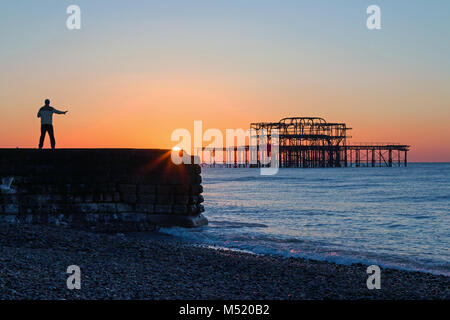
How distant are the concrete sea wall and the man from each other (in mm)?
707

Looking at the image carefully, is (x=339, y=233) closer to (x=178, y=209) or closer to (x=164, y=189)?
(x=178, y=209)

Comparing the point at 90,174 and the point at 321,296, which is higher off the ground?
the point at 90,174

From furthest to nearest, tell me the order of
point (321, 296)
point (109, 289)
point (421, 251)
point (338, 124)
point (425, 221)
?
point (338, 124) < point (425, 221) < point (421, 251) < point (321, 296) < point (109, 289)

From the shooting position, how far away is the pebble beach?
18.1 feet

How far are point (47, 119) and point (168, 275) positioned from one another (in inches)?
289

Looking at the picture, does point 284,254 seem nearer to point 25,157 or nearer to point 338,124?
point 25,157

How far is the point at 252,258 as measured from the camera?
8.60 metres

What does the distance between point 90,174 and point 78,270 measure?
6207 millimetres

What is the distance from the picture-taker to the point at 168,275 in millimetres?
6609

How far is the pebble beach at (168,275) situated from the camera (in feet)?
18.1
